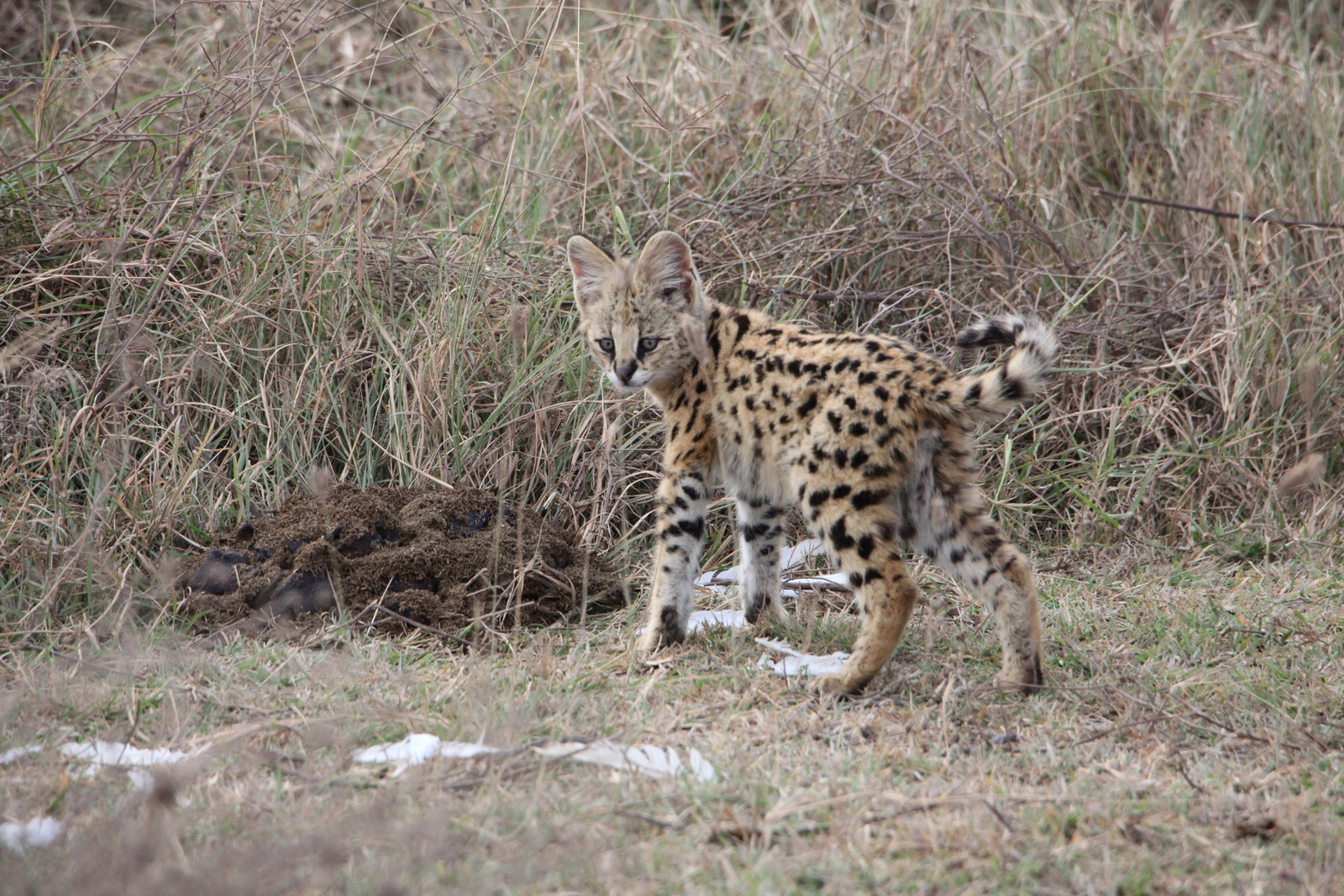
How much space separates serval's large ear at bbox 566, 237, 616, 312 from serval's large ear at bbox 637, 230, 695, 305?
0.16m

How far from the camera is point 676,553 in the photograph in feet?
15.0

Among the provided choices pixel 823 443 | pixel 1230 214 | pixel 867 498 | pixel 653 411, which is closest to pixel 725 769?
pixel 867 498

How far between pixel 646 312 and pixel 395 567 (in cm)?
146

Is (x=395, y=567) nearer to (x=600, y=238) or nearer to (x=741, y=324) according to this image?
(x=741, y=324)

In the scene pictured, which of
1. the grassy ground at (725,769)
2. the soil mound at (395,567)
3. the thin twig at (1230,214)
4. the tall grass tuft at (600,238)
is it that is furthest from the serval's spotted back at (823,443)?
the thin twig at (1230,214)

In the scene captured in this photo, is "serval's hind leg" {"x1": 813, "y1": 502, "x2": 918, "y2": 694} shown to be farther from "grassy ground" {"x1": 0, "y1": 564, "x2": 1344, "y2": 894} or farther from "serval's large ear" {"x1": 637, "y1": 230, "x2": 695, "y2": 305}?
"serval's large ear" {"x1": 637, "y1": 230, "x2": 695, "y2": 305}

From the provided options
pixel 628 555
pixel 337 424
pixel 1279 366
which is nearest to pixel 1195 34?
pixel 1279 366

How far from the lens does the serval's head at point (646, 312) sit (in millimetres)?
4707

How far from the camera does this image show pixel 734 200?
6512mm

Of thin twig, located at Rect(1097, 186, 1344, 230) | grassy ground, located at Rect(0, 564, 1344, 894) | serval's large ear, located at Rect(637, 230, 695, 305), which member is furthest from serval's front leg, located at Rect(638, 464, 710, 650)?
thin twig, located at Rect(1097, 186, 1344, 230)

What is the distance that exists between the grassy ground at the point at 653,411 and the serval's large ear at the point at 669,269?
3.32ft

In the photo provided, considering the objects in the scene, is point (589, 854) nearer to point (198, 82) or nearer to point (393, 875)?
point (393, 875)

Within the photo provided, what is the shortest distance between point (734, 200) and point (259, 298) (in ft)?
8.43

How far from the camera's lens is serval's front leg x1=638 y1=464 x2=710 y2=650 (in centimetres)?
451
